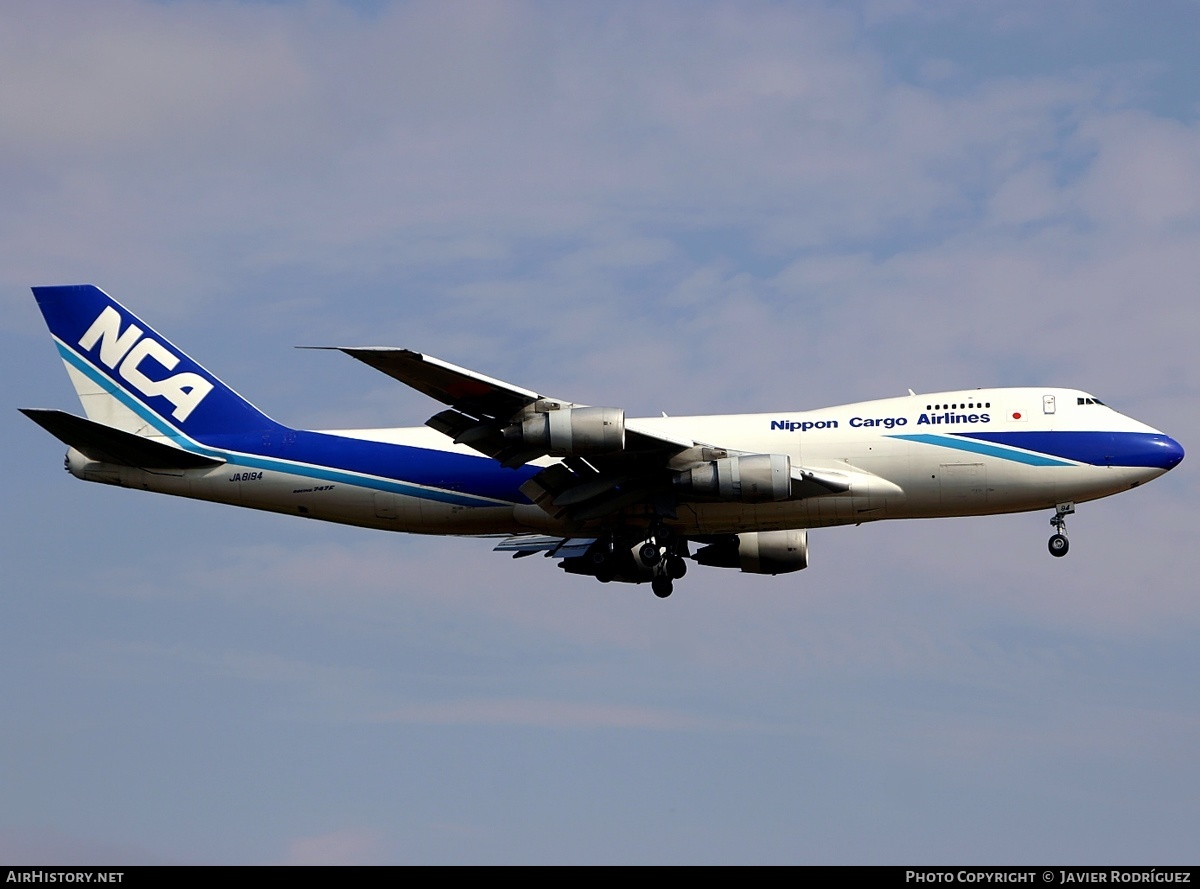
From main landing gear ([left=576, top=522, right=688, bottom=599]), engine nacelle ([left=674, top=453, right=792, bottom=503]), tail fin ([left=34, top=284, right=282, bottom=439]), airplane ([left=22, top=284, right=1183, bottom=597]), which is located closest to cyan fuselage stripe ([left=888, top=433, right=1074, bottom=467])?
airplane ([left=22, top=284, right=1183, bottom=597])

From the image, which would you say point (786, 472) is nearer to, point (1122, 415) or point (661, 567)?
point (661, 567)

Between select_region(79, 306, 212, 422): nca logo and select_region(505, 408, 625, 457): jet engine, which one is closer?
select_region(505, 408, 625, 457): jet engine

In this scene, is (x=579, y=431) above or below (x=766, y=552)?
above

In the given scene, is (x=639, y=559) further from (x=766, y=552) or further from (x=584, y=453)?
(x=584, y=453)

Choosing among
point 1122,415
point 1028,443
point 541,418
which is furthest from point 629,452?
point 1122,415

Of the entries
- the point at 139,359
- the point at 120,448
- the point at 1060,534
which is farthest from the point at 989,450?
the point at 139,359

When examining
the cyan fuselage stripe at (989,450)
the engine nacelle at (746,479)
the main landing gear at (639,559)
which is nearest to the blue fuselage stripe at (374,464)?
the main landing gear at (639,559)

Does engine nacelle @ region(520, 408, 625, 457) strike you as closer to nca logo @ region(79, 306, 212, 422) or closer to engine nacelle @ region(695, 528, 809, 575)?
engine nacelle @ region(695, 528, 809, 575)

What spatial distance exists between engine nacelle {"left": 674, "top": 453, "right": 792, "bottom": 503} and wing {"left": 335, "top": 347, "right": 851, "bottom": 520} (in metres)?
0.03

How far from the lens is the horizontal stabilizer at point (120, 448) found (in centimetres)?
4584

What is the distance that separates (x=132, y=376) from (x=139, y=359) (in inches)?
24.0

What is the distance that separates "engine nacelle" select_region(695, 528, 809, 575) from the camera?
5016 centimetres

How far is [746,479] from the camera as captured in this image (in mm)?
43031
